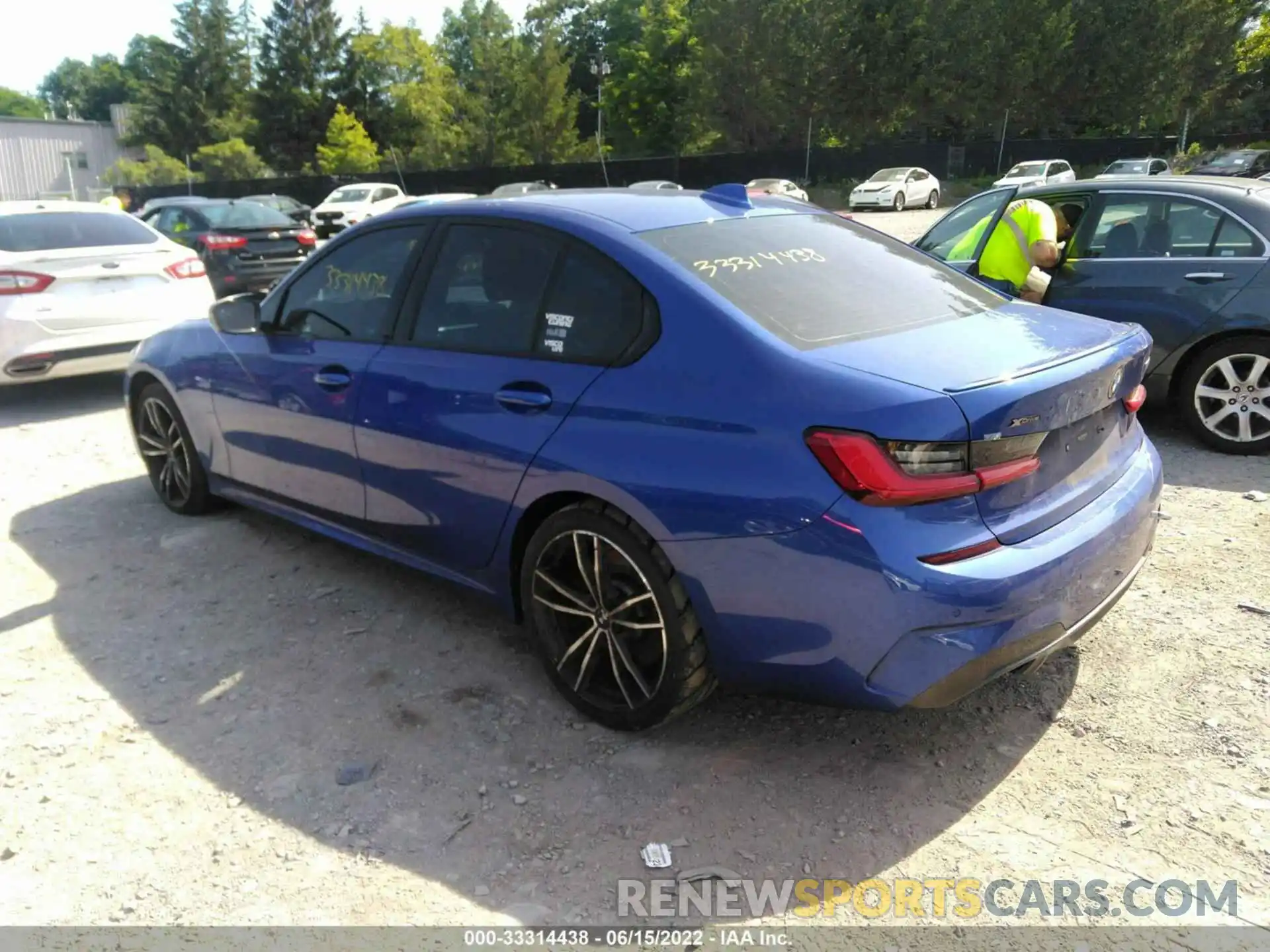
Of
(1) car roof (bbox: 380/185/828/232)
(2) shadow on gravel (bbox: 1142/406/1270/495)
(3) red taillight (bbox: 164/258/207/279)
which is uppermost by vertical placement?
(1) car roof (bbox: 380/185/828/232)

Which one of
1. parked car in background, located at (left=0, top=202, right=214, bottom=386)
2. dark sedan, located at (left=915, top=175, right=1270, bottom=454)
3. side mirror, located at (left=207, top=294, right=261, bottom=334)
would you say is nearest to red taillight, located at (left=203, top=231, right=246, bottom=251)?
parked car in background, located at (left=0, top=202, right=214, bottom=386)

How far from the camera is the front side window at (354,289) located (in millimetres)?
3922

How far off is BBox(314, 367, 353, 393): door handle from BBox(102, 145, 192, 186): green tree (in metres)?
56.6

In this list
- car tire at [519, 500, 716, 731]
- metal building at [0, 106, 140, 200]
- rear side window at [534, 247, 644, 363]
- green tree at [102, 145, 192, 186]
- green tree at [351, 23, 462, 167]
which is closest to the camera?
car tire at [519, 500, 716, 731]

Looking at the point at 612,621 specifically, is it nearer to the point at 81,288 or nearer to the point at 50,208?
the point at 81,288

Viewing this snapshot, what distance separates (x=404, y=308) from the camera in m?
3.82

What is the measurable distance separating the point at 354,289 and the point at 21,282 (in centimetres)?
495

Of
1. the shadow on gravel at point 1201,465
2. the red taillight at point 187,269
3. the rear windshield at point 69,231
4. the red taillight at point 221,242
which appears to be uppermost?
the rear windshield at point 69,231

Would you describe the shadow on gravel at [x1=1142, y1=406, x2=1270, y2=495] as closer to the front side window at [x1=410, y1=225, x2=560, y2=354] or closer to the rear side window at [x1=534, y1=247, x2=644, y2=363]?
the rear side window at [x1=534, y1=247, x2=644, y2=363]

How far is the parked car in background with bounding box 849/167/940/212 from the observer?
120 feet

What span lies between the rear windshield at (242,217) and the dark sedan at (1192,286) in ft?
34.5

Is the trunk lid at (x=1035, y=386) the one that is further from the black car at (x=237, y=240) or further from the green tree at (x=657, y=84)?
the green tree at (x=657, y=84)

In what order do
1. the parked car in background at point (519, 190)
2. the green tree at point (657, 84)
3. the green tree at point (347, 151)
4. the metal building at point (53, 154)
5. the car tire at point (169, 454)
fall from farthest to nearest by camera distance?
the green tree at point (657, 84) → the metal building at point (53, 154) → the green tree at point (347, 151) → the car tire at point (169, 454) → the parked car in background at point (519, 190)

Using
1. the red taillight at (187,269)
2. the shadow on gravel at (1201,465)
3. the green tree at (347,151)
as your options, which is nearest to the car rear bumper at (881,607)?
the shadow on gravel at (1201,465)
